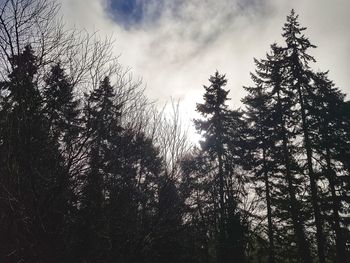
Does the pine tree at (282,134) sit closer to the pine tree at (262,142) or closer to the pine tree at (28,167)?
the pine tree at (262,142)

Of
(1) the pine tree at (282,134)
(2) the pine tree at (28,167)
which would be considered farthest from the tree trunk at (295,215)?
(2) the pine tree at (28,167)

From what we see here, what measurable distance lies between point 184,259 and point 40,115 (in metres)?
14.6

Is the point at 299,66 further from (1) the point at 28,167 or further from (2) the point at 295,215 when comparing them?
(1) the point at 28,167

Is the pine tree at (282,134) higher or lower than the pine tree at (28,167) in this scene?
higher

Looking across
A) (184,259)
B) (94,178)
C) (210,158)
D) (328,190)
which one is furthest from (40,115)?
(328,190)

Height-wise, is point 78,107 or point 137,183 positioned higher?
point 78,107

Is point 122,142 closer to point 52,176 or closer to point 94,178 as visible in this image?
point 94,178

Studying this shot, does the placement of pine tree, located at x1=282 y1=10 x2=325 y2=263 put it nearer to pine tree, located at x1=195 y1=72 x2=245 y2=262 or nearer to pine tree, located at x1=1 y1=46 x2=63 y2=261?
pine tree, located at x1=195 y1=72 x2=245 y2=262

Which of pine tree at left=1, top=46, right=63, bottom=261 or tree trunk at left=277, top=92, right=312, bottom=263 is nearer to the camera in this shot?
pine tree at left=1, top=46, right=63, bottom=261

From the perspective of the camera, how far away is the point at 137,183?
680 cm

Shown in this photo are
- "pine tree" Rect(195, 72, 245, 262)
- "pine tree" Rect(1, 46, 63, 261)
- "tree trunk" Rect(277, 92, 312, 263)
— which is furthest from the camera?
"pine tree" Rect(195, 72, 245, 262)

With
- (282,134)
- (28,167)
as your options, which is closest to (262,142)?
(282,134)

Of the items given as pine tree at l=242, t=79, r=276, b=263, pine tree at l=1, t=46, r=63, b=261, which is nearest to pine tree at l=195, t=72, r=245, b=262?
pine tree at l=242, t=79, r=276, b=263

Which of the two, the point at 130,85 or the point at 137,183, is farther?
the point at 130,85
